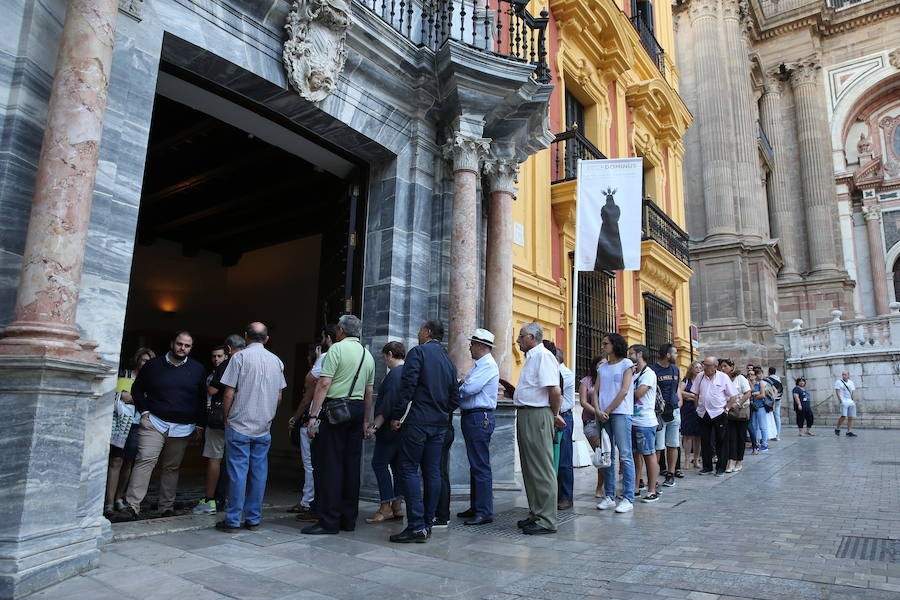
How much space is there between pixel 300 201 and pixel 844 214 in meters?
31.4

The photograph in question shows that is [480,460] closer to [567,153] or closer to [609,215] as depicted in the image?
[609,215]

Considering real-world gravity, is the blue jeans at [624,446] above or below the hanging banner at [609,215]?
below

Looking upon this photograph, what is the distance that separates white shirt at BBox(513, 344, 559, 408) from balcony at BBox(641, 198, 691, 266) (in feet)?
32.2

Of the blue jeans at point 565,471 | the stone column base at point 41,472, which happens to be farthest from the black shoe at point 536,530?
the stone column base at point 41,472

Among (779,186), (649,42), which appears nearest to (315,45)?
(649,42)

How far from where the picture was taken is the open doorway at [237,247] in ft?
25.9

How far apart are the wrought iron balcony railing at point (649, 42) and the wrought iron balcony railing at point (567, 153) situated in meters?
5.93

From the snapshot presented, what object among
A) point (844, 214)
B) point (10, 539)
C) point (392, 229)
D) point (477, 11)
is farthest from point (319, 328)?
point (844, 214)

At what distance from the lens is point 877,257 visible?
100 feet

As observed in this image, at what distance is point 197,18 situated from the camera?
17.7 ft

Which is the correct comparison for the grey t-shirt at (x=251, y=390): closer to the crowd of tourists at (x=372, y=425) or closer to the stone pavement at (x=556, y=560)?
the crowd of tourists at (x=372, y=425)

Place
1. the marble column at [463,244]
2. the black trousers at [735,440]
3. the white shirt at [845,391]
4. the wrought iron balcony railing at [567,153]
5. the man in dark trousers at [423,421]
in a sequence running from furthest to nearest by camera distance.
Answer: the white shirt at [845,391] < the wrought iron balcony railing at [567,153] < the black trousers at [735,440] < the marble column at [463,244] < the man in dark trousers at [423,421]

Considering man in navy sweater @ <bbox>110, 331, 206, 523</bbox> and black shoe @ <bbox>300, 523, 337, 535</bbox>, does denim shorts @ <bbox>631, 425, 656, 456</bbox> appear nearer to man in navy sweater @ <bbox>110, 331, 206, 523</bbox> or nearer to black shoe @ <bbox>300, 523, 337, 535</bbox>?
black shoe @ <bbox>300, 523, 337, 535</bbox>

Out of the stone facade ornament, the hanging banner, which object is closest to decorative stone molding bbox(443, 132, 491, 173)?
the stone facade ornament
